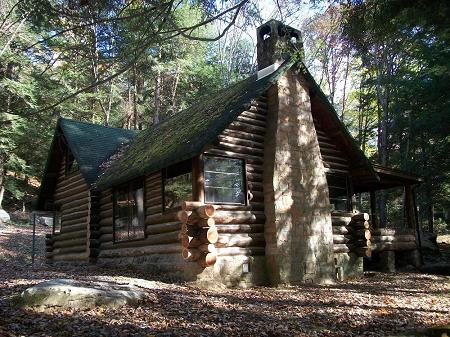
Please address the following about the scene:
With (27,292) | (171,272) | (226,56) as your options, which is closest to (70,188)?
(171,272)

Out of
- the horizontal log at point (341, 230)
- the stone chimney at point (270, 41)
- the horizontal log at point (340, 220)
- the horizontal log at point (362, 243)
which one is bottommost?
the horizontal log at point (362, 243)

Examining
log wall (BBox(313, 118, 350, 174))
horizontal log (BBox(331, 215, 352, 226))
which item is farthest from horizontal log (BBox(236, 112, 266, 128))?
horizontal log (BBox(331, 215, 352, 226))

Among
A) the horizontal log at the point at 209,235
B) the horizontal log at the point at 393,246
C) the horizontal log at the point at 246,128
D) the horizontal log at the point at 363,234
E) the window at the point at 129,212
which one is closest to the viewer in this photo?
the horizontal log at the point at 209,235

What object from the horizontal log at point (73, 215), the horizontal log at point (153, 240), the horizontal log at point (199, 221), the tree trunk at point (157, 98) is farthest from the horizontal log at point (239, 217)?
the tree trunk at point (157, 98)

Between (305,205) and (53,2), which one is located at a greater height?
(53,2)

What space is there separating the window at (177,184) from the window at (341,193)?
536cm

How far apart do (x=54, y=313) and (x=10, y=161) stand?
24.0 meters

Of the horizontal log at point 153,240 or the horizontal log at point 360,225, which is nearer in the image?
the horizontal log at point 153,240

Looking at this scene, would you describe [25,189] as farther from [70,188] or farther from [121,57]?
[121,57]

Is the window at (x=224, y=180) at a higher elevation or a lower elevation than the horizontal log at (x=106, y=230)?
higher

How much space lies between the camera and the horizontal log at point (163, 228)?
1199cm

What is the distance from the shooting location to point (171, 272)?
A: 12.0 m

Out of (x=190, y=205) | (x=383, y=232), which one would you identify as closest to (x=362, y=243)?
(x=383, y=232)

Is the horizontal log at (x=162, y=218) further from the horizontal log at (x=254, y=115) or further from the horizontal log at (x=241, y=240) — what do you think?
the horizontal log at (x=254, y=115)
